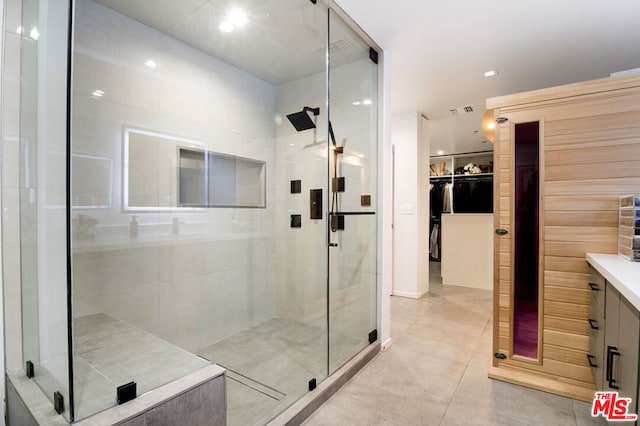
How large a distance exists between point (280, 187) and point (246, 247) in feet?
1.78

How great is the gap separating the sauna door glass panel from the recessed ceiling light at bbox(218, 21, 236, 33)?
2070mm

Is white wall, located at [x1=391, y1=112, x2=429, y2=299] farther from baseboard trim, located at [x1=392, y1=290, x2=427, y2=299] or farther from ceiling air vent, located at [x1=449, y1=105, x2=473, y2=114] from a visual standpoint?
ceiling air vent, located at [x1=449, y1=105, x2=473, y2=114]

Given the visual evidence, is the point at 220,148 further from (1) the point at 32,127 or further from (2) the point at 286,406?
(2) the point at 286,406

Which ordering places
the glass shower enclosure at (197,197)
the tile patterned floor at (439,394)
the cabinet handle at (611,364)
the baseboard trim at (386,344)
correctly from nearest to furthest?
the glass shower enclosure at (197,197)
the cabinet handle at (611,364)
the tile patterned floor at (439,394)
the baseboard trim at (386,344)

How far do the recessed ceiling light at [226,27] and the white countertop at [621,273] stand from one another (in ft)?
8.19

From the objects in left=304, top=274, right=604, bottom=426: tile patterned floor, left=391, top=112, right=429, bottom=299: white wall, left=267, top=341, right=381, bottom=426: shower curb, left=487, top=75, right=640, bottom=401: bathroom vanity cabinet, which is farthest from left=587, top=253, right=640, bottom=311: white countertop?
left=391, top=112, right=429, bottom=299: white wall

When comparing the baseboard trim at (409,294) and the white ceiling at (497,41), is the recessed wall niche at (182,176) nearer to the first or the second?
the white ceiling at (497,41)

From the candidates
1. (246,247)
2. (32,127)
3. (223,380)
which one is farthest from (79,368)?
Result: (246,247)

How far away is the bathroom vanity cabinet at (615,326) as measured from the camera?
108cm

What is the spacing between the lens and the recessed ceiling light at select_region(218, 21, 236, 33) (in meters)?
2.04

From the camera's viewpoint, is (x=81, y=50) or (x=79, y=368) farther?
(x=81, y=50)

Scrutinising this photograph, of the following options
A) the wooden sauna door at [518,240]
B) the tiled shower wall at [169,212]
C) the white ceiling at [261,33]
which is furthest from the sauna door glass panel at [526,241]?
the tiled shower wall at [169,212]

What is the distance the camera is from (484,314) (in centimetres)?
348

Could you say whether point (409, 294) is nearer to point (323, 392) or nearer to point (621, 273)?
point (323, 392)
